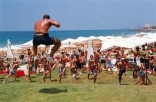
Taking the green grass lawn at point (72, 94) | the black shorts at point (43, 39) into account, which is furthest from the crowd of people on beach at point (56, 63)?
the green grass lawn at point (72, 94)

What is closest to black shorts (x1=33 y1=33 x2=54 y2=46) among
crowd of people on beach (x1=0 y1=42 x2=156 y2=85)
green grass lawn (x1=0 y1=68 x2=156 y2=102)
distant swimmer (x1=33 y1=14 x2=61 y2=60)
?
distant swimmer (x1=33 y1=14 x2=61 y2=60)

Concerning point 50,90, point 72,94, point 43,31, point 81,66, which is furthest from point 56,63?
point 43,31

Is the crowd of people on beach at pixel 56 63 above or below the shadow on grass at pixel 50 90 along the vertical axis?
above

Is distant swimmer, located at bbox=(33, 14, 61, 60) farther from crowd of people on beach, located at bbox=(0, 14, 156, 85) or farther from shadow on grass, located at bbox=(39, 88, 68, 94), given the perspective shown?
shadow on grass, located at bbox=(39, 88, 68, 94)

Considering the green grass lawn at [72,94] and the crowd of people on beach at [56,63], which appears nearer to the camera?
the green grass lawn at [72,94]

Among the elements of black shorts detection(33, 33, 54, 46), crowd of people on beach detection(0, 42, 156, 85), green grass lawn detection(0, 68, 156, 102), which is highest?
black shorts detection(33, 33, 54, 46)

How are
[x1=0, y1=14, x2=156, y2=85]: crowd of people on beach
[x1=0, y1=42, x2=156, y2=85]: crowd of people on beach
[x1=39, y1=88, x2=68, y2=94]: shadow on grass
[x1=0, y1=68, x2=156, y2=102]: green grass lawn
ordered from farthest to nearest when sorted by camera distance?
[x1=0, y1=42, x2=156, y2=85]: crowd of people on beach → [x1=39, y1=88, x2=68, y2=94]: shadow on grass → [x1=0, y1=14, x2=156, y2=85]: crowd of people on beach → [x1=0, y1=68, x2=156, y2=102]: green grass lawn

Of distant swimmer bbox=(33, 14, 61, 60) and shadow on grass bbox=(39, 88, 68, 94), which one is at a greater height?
distant swimmer bbox=(33, 14, 61, 60)

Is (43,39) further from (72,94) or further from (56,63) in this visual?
(56,63)

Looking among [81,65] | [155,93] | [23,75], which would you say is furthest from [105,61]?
[155,93]

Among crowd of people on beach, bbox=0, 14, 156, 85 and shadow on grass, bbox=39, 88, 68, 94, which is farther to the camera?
shadow on grass, bbox=39, 88, 68, 94

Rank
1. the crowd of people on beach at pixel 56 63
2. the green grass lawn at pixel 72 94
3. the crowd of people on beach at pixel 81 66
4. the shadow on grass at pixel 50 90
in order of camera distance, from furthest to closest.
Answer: the crowd of people on beach at pixel 81 66 → the shadow on grass at pixel 50 90 → the crowd of people on beach at pixel 56 63 → the green grass lawn at pixel 72 94

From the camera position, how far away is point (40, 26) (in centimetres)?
750

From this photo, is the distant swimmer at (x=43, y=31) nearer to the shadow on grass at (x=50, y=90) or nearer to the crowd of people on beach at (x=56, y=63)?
the crowd of people on beach at (x=56, y=63)
